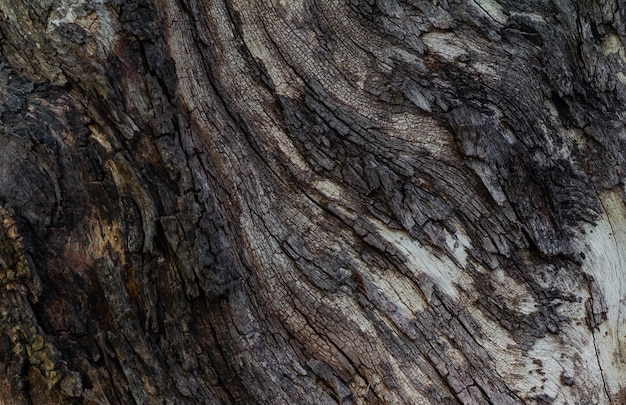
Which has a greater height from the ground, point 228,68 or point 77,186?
point 228,68

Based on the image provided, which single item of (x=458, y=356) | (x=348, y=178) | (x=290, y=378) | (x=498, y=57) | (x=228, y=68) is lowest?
(x=290, y=378)

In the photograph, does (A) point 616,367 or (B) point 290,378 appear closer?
(B) point 290,378

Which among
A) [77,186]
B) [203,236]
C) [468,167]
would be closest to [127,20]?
[77,186]

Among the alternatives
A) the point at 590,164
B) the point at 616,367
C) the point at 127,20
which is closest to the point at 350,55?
the point at 127,20

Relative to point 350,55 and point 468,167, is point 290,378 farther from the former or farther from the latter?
point 350,55

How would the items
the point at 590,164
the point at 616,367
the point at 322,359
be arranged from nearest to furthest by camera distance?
the point at 322,359
the point at 616,367
the point at 590,164

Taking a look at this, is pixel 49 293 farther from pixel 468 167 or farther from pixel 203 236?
pixel 468 167

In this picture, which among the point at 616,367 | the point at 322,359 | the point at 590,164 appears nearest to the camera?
the point at 322,359
